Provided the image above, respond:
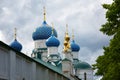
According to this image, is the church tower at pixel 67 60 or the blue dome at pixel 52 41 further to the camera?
the blue dome at pixel 52 41

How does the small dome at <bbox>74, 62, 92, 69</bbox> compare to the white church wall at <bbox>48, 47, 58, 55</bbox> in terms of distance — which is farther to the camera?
the small dome at <bbox>74, 62, 92, 69</bbox>

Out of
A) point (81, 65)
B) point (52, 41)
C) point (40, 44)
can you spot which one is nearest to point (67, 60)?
point (52, 41)

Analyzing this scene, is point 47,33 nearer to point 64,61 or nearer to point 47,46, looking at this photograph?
point 47,46

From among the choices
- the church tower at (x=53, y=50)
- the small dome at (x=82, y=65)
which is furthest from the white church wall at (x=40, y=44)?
the small dome at (x=82, y=65)

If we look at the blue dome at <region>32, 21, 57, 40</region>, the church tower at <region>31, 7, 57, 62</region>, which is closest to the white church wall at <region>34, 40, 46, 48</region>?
the church tower at <region>31, 7, 57, 62</region>

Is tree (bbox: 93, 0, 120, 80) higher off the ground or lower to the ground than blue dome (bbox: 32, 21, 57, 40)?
lower

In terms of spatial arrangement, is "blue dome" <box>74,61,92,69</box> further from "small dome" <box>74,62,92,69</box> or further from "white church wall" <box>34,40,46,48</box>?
"white church wall" <box>34,40,46,48</box>

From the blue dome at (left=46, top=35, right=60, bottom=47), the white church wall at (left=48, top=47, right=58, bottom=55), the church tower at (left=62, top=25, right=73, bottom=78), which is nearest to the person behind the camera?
the church tower at (left=62, top=25, right=73, bottom=78)

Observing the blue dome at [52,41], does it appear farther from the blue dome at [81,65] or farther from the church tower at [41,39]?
the blue dome at [81,65]

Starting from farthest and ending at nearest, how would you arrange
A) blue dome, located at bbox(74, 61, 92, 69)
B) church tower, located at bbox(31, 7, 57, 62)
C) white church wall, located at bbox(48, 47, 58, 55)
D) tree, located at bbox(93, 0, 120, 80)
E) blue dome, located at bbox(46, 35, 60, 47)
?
blue dome, located at bbox(74, 61, 92, 69) → church tower, located at bbox(31, 7, 57, 62) → white church wall, located at bbox(48, 47, 58, 55) → blue dome, located at bbox(46, 35, 60, 47) → tree, located at bbox(93, 0, 120, 80)

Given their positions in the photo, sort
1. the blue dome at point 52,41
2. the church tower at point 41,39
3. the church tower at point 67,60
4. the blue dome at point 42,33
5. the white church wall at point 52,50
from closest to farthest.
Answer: the church tower at point 67,60 → the blue dome at point 52,41 → the white church wall at point 52,50 → the church tower at point 41,39 → the blue dome at point 42,33

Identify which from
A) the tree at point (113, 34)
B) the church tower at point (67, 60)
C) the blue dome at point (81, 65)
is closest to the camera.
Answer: the tree at point (113, 34)

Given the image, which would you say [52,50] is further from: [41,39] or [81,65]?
[81,65]

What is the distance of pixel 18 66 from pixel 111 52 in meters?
4.28
